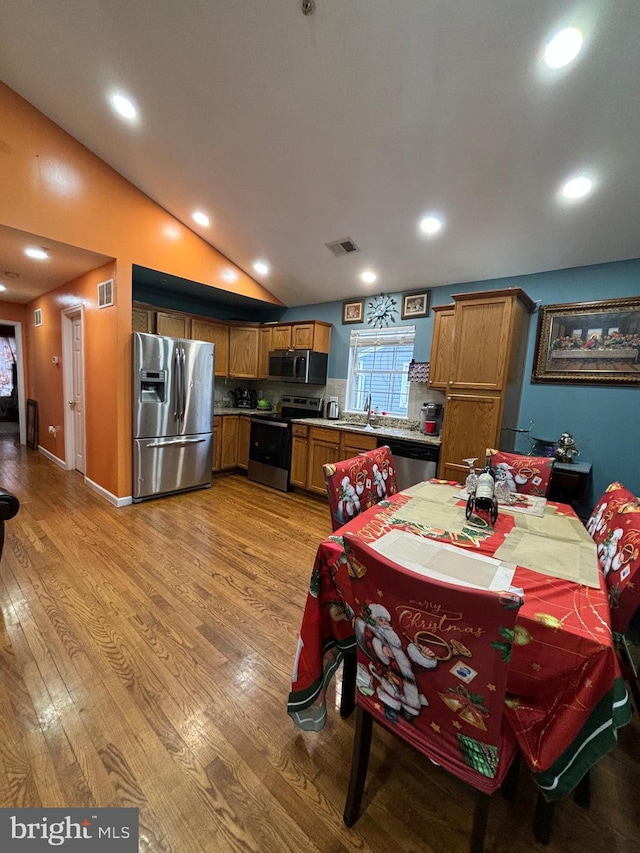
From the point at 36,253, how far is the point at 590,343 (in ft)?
16.7

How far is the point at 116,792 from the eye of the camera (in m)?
1.17

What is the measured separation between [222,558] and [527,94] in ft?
11.6

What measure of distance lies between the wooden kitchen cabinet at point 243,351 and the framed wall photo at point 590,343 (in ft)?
11.7

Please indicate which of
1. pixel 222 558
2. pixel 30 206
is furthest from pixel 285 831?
pixel 30 206

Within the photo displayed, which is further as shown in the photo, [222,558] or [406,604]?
[222,558]

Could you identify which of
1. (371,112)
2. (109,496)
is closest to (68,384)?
(109,496)

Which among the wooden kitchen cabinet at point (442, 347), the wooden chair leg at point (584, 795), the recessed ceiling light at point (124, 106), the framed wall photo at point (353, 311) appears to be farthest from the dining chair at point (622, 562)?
the recessed ceiling light at point (124, 106)

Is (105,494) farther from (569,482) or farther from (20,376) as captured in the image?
(569,482)

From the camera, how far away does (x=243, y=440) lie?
4957 mm

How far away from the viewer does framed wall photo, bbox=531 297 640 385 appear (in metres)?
2.76

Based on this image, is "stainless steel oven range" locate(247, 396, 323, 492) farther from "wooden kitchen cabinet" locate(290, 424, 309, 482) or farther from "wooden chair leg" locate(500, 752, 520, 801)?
"wooden chair leg" locate(500, 752, 520, 801)

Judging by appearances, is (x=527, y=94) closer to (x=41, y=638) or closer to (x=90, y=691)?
(x=90, y=691)

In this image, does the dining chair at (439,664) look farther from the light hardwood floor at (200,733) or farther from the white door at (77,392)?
the white door at (77,392)

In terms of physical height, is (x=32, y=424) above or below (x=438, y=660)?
below
